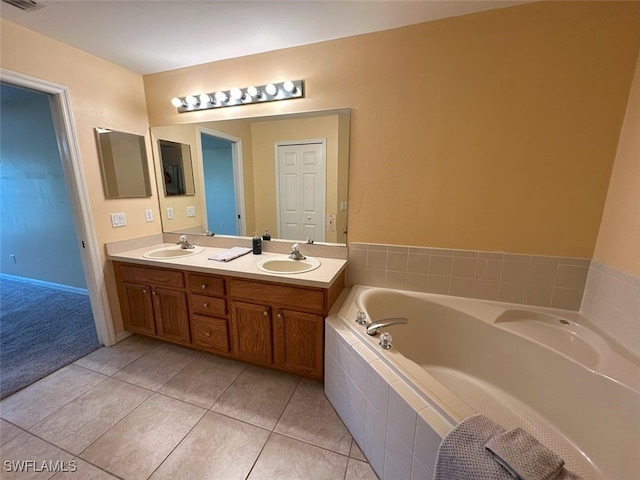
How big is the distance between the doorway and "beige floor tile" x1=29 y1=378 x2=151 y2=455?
59 centimetres

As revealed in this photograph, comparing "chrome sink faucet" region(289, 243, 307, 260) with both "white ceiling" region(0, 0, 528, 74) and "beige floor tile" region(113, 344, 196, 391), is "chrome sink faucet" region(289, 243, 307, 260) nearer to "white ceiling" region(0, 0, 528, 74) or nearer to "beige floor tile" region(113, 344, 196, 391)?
"beige floor tile" region(113, 344, 196, 391)

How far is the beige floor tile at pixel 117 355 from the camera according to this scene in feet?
6.18

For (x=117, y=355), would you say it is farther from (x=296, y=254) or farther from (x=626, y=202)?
(x=626, y=202)

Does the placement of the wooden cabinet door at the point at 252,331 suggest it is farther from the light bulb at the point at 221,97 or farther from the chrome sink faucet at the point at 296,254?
the light bulb at the point at 221,97

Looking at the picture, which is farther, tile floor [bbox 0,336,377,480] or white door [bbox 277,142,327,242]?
white door [bbox 277,142,327,242]

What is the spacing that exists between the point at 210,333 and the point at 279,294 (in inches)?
28.7

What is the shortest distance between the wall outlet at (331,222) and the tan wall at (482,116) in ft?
0.45

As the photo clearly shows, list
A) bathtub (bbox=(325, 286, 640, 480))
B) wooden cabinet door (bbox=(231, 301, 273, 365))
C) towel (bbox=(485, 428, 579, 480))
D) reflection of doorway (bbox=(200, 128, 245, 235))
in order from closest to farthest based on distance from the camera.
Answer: towel (bbox=(485, 428, 579, 480))
bathtub (bbox=(325, 286, 640, 480))
wooden cabinet door (bbox=(231, 301, 273, 365))
reflection of doorway (bbox=(200, 128, 245, 235))

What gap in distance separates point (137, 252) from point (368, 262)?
197 centimetres

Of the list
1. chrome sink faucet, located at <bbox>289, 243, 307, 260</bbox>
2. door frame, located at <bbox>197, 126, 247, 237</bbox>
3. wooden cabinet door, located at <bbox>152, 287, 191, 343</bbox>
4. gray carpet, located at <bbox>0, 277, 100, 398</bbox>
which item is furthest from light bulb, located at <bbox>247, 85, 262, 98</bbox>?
gray carpet, located at <bbox>0, 277, 100, 398</bbox>

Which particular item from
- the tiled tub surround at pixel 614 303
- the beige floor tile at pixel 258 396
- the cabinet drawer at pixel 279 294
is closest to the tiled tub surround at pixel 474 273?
the tiled tub surround at pixel 614 303

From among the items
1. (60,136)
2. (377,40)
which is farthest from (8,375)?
(377,40)

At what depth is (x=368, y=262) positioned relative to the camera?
1.92m

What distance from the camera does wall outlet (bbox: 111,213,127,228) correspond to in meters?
2.08
